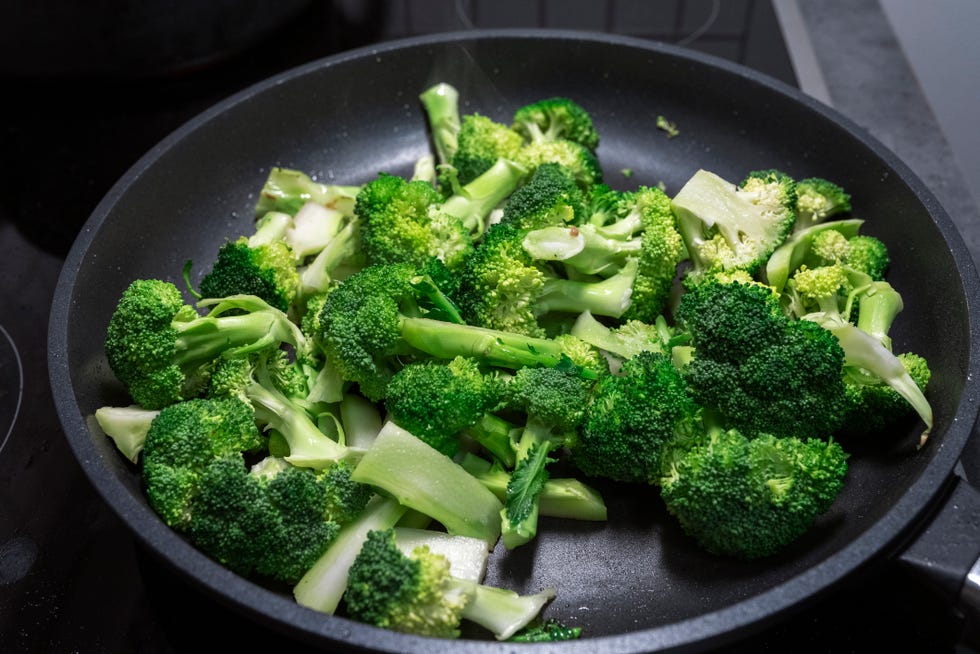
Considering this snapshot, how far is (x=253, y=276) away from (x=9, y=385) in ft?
1.65

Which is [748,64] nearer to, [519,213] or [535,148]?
[535,148]

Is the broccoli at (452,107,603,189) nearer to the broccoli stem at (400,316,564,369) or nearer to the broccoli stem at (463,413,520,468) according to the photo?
the broccoli stem at (400,316,564,369)

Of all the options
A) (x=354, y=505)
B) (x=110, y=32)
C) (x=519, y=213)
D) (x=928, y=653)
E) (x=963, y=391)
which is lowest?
(x=928, y=653)

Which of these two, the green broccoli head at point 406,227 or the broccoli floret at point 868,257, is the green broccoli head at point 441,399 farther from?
the broccoli floret at point 868,257

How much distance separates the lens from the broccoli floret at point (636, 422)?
111cm

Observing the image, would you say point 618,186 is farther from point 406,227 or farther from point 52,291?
point 52,291

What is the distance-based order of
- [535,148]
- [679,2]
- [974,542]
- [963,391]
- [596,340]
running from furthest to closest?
[679,2] → [535,148] → [596,340] → [963,391] → [974,542]

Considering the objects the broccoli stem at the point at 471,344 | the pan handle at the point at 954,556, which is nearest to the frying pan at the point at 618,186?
the pan handle at the point at 954,556

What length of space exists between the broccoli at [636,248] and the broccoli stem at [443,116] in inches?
15.7

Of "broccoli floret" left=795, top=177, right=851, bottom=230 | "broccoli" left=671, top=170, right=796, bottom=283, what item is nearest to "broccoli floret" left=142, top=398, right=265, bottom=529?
"broccoli" left=671, top=170, right=796, bottom=283

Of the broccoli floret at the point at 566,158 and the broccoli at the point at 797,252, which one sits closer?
the broccoli at the point at 797,252

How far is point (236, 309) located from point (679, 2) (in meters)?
1.46

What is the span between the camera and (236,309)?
4.22ft

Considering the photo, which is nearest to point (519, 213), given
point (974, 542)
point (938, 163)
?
point (974, 542)
